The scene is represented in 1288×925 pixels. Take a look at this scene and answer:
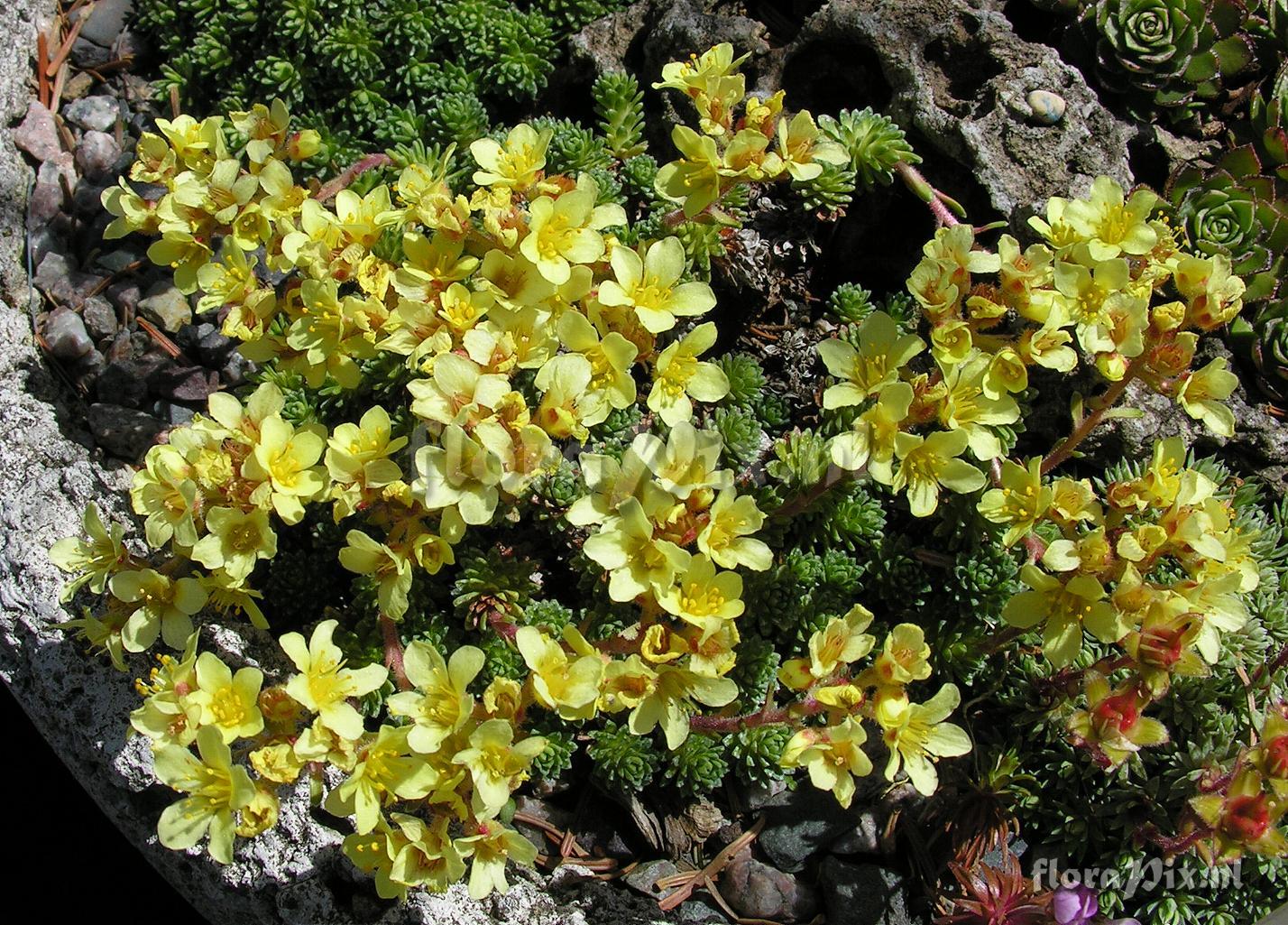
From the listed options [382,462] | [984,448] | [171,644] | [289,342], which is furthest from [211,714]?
[984,448]

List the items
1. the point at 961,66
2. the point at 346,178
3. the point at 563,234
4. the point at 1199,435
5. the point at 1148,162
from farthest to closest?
the point at 1148,162
the point at 961,66
the point at 1199,435
the point at 346,178
the point at 563,234

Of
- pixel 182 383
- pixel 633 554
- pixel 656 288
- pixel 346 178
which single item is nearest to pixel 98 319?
pixel 182 383

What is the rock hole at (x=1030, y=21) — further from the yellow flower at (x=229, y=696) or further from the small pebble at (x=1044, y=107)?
the yellow flower at (x=229, y=696)

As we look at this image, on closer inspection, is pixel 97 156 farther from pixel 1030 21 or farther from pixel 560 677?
pixel 1030 21

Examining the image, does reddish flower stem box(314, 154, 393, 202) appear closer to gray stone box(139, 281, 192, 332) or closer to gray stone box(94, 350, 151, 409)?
gray stone box(139, 281, 192, 332)

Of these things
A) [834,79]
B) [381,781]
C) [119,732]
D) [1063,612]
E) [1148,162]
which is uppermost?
[1148,162]

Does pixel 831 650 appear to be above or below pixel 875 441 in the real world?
below

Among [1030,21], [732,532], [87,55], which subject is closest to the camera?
[732,532]
